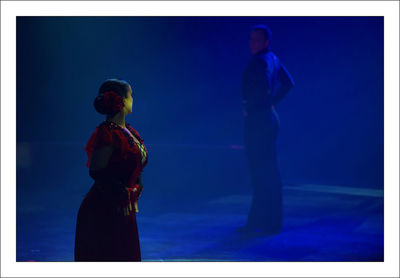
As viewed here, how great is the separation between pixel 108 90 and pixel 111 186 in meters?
0.49

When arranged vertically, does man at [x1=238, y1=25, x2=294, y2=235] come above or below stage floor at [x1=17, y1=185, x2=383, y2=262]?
above

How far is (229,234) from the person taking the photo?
4.79m

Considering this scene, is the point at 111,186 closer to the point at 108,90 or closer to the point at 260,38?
the point at 108,90

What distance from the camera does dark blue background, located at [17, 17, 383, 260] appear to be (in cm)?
902

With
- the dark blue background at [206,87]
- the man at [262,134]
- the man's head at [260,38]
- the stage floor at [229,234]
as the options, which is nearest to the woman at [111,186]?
the stage floor at [229,234]

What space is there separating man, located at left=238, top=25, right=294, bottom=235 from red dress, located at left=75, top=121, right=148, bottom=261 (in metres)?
2.23

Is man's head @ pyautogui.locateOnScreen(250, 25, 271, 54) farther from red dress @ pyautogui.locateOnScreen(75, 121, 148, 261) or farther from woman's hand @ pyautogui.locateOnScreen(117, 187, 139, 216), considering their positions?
woman's hand @ pyautogui.locateOnScreen(117, 187, 139, 216)

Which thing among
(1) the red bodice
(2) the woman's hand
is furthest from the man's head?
(2) the woman's hand

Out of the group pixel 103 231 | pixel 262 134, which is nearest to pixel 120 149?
pixel 103 231

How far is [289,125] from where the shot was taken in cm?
957

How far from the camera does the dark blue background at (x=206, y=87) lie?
9016 millimetres

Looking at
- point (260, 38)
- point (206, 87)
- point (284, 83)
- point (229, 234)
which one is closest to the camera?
point (260, 38)

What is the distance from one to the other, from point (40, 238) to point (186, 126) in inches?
231

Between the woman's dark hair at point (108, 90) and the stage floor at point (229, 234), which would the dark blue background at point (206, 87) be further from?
the woman's dark hair at point (108, 90)
